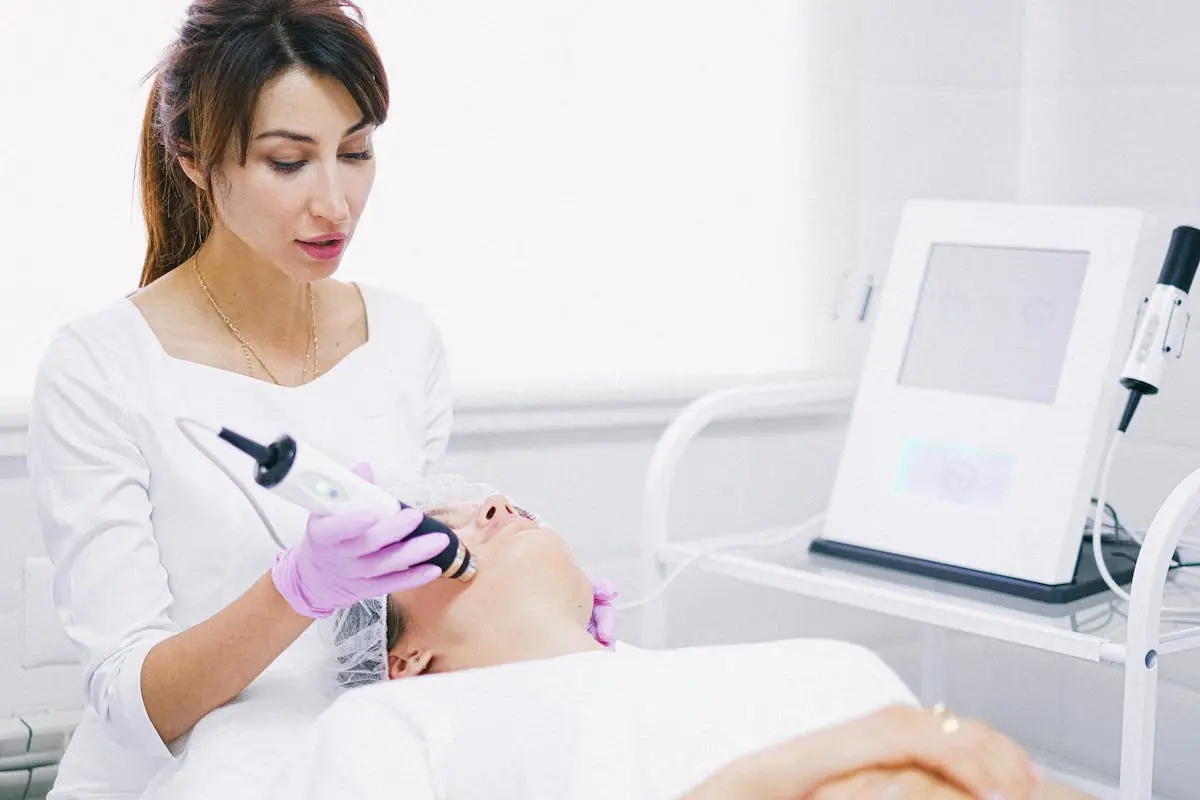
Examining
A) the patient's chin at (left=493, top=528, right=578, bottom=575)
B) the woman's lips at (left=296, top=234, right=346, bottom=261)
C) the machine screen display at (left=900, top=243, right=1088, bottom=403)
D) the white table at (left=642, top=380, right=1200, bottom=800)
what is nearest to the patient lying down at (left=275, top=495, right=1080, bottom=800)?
the patient's chin at (left=493, top=528, right=578, bottom=575)

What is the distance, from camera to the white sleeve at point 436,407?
5.39 ft

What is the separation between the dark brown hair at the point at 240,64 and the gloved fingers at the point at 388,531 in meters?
0.44

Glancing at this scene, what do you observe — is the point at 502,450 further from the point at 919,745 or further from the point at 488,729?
the point at 919,745

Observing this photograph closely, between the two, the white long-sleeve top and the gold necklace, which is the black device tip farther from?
the gold necklace

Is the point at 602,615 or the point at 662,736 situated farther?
the point at 602,615

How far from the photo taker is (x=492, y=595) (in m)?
1.27

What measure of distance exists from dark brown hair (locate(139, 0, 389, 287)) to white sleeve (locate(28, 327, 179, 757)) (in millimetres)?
240

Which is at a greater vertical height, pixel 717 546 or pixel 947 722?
pixel 947 722

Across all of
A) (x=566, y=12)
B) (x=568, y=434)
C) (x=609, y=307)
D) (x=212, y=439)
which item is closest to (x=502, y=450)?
(x=568, y=434)

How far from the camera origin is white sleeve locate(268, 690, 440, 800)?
102cm

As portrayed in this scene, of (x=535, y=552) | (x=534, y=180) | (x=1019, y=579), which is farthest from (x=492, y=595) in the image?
(x=534, y=180)

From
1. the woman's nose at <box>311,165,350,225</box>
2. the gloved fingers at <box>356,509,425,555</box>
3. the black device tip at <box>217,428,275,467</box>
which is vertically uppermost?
the woman's nose at <box>311,165,350,225</box>

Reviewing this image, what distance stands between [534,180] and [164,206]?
715 mm

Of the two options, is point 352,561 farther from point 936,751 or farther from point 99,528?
point 936,751
